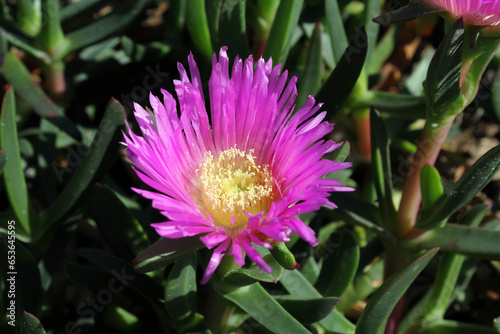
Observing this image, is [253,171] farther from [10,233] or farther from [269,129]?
[10,233]

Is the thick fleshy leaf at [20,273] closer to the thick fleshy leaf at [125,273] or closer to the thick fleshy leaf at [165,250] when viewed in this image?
the thick fleshy leaf at [125,273]

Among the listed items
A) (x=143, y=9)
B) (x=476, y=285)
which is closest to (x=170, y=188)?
(x=143, y=9)

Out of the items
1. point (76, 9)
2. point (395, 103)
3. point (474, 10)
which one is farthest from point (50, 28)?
point (474, 10)

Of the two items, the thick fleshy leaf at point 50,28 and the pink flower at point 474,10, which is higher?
the pink flower at point 474,10

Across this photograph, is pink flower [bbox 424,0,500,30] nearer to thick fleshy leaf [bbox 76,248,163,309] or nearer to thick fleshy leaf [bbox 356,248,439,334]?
thick fleshy leaf [bbox 356,248,439,334]

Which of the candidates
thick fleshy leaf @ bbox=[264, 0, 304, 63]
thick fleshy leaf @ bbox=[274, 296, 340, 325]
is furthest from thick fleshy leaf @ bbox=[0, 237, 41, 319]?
thick fleshy leaf @ bbox=[264, 0, 304, 63]

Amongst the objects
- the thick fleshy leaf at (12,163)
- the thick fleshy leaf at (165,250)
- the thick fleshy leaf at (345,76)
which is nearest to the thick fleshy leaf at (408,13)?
the thick fleshy leaf at (345,76)
